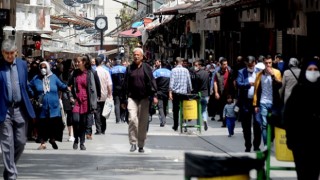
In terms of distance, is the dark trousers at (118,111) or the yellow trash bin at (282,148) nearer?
the yellow trash bin at (282,148)

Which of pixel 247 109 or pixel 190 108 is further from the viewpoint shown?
pixel 190 108

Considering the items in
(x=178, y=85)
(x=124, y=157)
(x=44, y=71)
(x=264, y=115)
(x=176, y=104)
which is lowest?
(x=124, y=157)

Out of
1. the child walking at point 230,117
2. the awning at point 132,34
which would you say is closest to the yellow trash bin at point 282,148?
the child walking at point 230,117

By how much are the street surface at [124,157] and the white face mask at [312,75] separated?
4.44 meters

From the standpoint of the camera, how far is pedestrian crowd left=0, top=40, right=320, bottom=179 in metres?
11.8

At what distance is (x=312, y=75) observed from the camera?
1183 centimetres

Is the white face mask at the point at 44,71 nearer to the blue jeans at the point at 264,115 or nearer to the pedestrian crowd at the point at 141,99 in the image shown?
the pedestrian crowd at the point at 141,99

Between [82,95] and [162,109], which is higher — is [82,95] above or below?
above

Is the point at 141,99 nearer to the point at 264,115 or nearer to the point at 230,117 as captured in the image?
the point at 264,115

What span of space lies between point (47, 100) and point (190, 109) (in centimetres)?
683

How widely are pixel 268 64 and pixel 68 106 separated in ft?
20.0

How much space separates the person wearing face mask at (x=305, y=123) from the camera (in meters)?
11.6

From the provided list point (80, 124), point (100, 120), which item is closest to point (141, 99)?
point (80, 124)

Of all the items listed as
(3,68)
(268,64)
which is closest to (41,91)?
(268,64)
